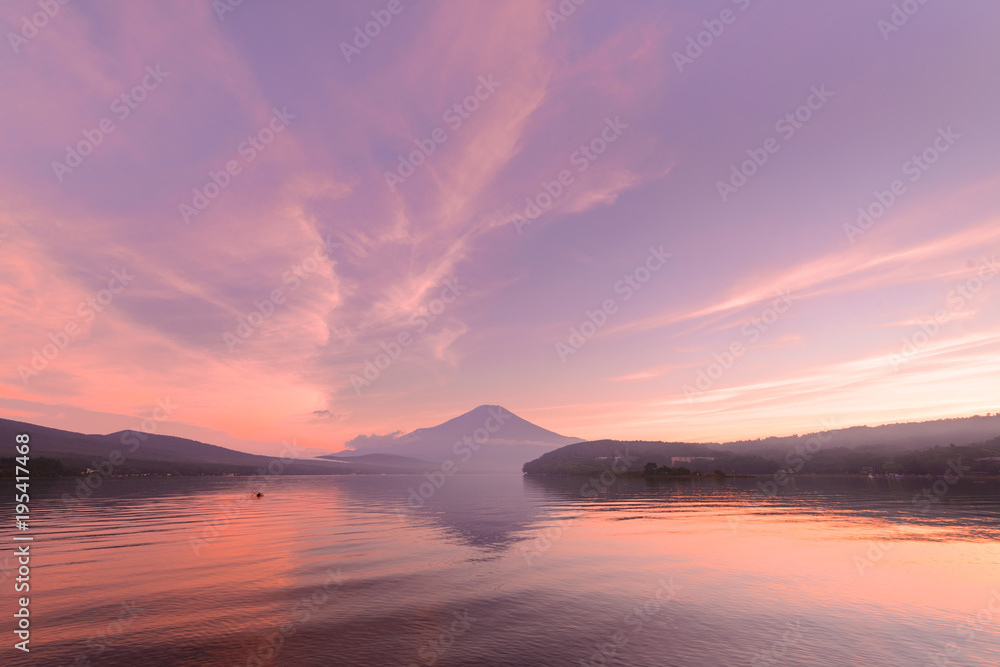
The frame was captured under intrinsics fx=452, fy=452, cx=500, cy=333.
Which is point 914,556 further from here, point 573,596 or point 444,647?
point 444,647

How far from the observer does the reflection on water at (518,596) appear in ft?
82.5

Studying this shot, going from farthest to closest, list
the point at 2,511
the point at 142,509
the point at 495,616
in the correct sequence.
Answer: the point at 142,509 → the point at 2,511 → the point at 495,616

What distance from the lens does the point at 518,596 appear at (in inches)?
1393

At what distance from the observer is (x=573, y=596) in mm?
35562

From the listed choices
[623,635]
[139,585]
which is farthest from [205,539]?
[623,635]

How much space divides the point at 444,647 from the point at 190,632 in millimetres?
15802

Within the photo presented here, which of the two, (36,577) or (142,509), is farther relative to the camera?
(142,509)

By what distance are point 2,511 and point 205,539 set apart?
212 ft

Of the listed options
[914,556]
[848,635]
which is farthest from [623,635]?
[914,556]

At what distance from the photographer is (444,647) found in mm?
25500

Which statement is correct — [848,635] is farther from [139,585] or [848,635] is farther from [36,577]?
[36,577]

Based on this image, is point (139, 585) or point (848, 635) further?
point (139, 585)

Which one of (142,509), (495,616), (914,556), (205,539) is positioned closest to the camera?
(495,616)

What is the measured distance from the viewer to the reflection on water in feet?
82.5
